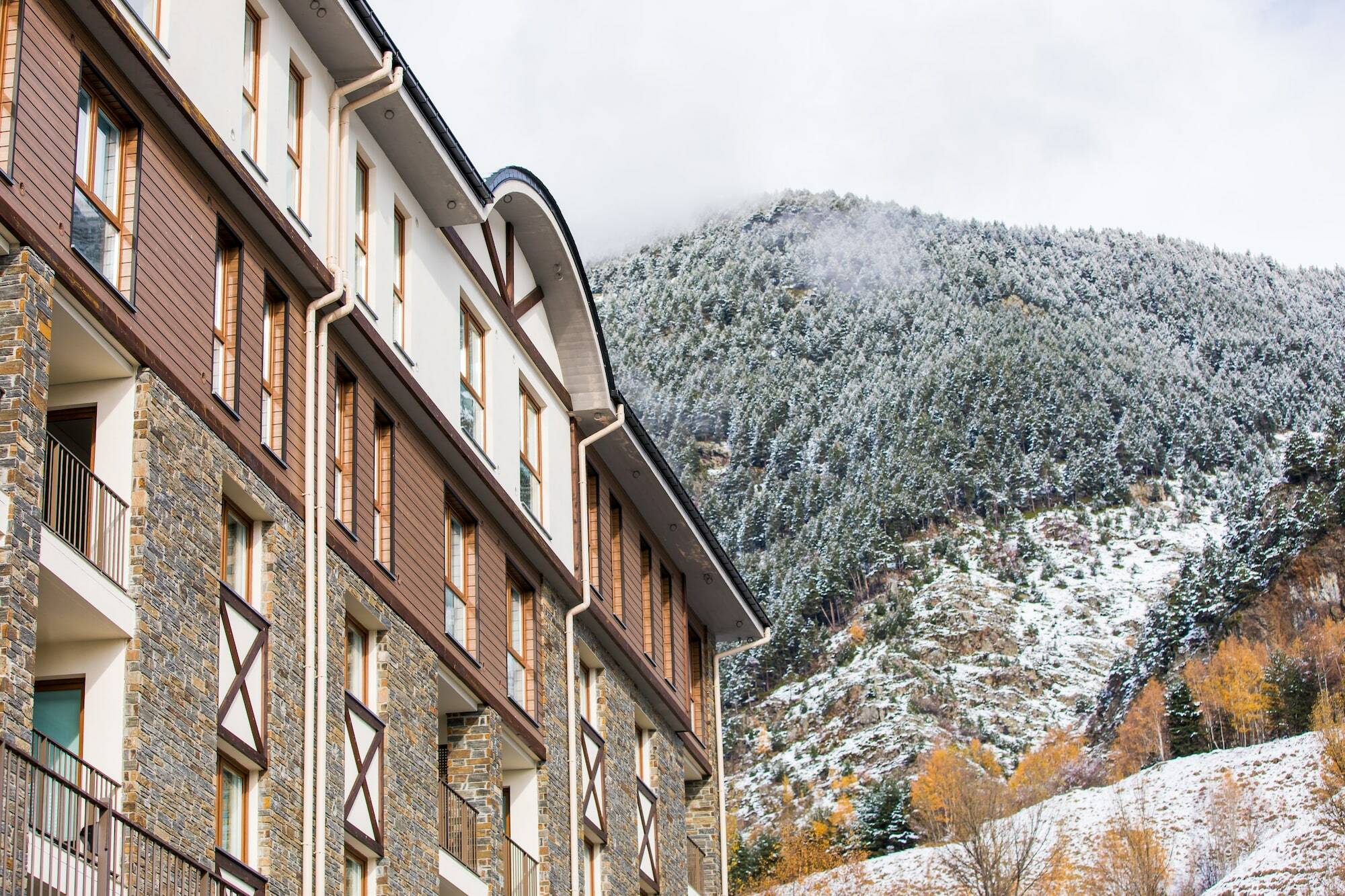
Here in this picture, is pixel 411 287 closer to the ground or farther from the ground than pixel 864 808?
closer to the ground

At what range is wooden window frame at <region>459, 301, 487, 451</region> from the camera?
93.8ft

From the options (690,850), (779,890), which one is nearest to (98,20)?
(690,850)

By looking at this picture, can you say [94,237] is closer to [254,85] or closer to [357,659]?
[254,85]

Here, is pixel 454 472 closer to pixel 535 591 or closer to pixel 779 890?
pixel 535 591

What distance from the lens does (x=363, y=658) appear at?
24391 mm

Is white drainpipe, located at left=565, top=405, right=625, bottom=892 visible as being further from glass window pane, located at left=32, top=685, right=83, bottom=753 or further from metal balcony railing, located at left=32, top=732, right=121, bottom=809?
metal balcony railing, located at left=32, top=732, right=121, bottom=809

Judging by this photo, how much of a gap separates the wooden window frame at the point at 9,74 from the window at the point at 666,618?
2181cm

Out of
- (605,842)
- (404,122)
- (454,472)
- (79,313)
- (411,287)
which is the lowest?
(605,842)

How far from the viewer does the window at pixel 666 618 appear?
124 feet

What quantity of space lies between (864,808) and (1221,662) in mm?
32688

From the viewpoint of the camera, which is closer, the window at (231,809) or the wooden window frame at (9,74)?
the wooden window frame at (9,74)

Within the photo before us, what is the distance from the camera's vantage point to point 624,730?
3441 cm

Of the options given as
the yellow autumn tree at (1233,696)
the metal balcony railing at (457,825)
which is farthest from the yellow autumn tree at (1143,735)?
the metal balcony railing at (457,825)

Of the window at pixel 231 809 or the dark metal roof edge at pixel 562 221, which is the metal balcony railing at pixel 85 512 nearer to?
the window at pixel 231 809
